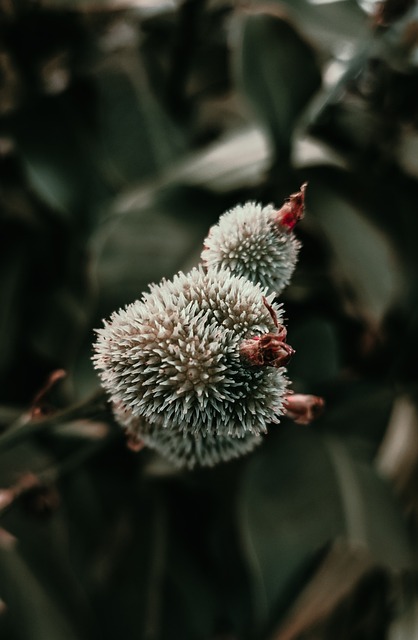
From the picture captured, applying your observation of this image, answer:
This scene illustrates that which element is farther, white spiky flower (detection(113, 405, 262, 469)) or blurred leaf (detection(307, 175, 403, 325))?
blurred leaf (detection(307, 175, 403, 325))

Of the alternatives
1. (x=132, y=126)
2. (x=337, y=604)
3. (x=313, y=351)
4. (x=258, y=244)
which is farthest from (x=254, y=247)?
(x=337, y=604)

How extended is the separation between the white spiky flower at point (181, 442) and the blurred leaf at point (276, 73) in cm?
50

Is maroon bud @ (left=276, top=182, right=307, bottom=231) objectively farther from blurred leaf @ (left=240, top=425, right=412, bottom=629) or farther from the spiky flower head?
blurred leaf @ (left=240, top=425, right=412, bottom=629)

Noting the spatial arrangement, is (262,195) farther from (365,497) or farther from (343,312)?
(365,497)

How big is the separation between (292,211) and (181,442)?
0.63 feet

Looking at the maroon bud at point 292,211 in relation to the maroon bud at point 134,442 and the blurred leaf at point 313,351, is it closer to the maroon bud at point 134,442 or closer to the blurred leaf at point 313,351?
the maroon bud at point 134,442

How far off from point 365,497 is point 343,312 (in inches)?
11.7

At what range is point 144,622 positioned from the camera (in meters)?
1.05

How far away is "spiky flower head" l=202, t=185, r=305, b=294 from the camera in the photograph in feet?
1.51

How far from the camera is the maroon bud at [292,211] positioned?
457 millimetres

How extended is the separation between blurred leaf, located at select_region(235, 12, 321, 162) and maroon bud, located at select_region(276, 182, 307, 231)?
17.6 inches

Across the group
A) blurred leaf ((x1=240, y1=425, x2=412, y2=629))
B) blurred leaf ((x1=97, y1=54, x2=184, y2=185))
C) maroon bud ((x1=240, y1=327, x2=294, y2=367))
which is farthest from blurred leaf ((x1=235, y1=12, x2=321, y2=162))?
maroon bud ((x1=240, y1=327, x2=294, y2=367))

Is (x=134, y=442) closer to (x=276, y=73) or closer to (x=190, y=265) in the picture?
(x=190, y=265)

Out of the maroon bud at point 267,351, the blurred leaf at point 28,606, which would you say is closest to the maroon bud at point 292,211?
the maroon bud at point 267,351
